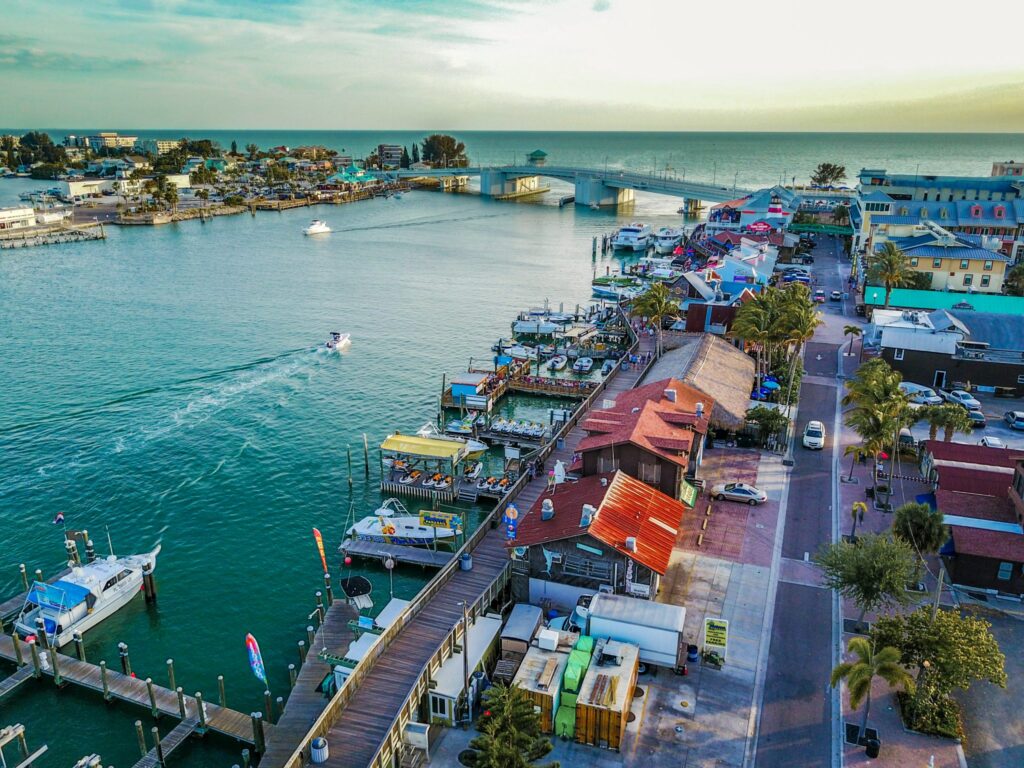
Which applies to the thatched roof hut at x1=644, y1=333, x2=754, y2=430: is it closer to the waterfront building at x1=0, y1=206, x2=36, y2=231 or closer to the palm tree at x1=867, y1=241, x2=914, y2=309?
the palm tree at x1=867, y1=241, x2=914, y2=309

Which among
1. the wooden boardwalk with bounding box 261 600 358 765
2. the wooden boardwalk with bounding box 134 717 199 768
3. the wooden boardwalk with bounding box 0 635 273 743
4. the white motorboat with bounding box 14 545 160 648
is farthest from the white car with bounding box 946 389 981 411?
the white motorboat with bounding box 14 545 160 648

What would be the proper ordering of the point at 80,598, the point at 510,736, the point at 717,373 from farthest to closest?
the point at 717,373
the point at 80,598
the point at 510,736

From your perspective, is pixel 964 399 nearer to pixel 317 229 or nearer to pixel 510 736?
pixel 510 736

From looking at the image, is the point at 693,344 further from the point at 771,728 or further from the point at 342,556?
the point at 771,728

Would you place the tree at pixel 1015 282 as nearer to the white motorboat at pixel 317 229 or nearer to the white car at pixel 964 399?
the white car at pixel 964 399

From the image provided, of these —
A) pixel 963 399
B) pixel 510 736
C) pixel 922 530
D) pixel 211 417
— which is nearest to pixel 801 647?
pixel 922 530

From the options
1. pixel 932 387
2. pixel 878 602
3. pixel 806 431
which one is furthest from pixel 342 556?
pixel 932 387
